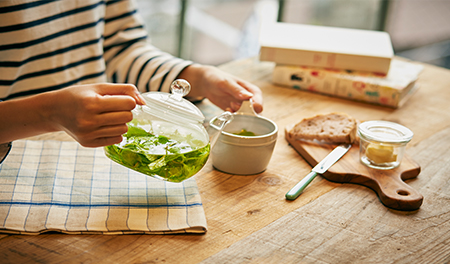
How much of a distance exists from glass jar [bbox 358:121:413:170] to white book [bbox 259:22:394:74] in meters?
0.47

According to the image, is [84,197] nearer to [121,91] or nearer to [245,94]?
[121,91]

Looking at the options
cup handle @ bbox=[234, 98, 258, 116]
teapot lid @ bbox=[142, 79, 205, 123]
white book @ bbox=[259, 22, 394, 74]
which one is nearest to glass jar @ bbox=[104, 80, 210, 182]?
teapot lid @ bbox=[142, 79, 205, 123]

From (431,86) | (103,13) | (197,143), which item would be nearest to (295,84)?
(431,86)

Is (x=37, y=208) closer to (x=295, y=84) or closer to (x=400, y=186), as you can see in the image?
(x=400, y=186)

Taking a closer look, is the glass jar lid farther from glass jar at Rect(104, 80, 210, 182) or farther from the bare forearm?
the bare forearm

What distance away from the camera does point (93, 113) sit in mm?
642

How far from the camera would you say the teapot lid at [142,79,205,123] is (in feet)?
2.23

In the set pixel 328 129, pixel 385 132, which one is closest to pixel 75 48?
pixel 328 129

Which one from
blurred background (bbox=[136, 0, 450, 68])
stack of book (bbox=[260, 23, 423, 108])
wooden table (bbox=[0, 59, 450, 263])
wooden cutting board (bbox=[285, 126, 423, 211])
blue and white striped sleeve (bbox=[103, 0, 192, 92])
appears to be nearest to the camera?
wooden table (bbox=[0, 59, 450, 263])

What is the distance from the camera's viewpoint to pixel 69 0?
1104 millimetres

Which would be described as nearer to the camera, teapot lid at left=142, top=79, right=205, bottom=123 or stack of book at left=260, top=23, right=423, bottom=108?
teapot lid at left=142, top=79, right=205, bottom=123

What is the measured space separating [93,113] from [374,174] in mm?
531

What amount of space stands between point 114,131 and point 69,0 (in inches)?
23.8

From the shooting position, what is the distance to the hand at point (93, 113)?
2.10ft
